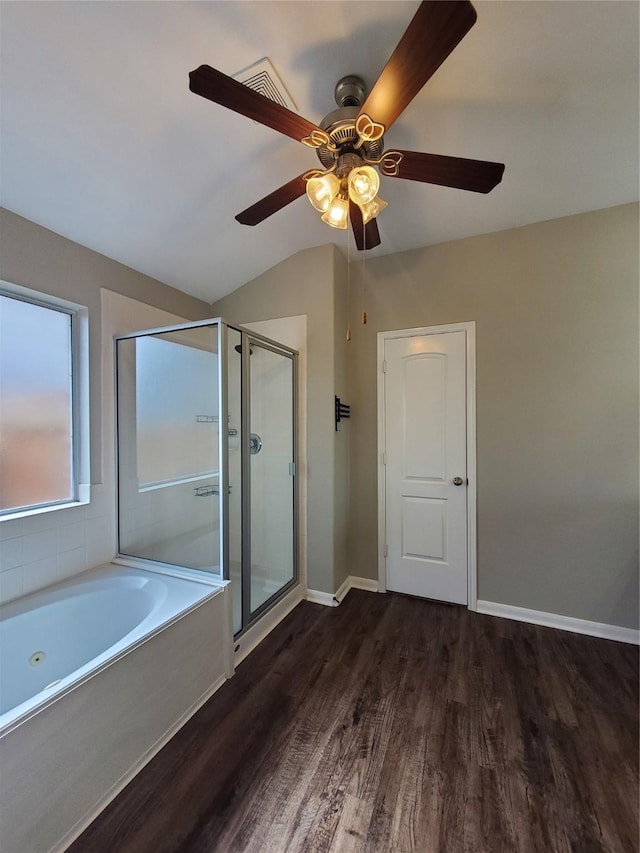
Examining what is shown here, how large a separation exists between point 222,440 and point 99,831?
1.59 m

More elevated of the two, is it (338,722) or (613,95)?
(613,95)

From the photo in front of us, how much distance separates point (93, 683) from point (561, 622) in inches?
106

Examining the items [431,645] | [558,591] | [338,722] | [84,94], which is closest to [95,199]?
[84,94]

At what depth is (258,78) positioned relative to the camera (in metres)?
1.39

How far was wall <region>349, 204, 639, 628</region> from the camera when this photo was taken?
2.16 metres

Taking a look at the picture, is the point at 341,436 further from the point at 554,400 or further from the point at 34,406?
the point at 34,406

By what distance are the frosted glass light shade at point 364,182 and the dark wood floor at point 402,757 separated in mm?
2266

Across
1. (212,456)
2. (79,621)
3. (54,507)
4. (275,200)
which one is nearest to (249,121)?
(275,200)

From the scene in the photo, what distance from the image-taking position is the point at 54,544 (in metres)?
1.90

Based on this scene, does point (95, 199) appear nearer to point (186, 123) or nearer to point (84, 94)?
point (84, 94)

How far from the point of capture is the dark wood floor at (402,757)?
1.15 meters

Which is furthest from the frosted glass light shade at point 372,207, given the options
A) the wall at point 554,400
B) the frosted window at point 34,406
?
the frosted window at point 34,406

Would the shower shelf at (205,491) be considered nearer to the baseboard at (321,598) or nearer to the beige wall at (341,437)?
the beige wall at (341,437)

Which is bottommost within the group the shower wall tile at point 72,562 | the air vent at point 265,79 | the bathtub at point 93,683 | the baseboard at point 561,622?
the baseboard at point 561,622
